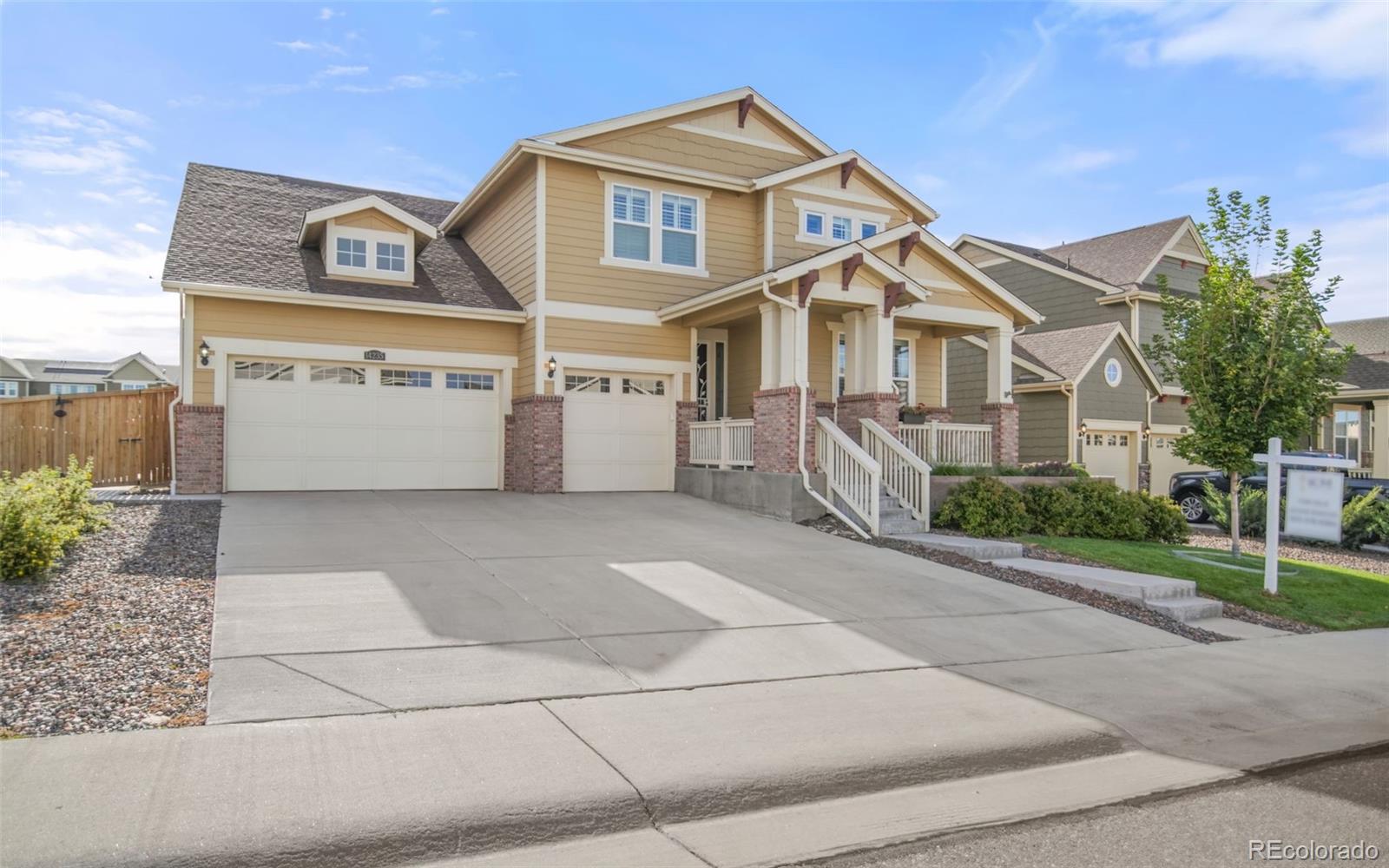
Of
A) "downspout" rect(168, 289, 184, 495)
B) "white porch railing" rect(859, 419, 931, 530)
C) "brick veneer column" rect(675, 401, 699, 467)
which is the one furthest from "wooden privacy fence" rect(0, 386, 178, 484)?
"white porch railing" rect(859, 419, 931, 530)

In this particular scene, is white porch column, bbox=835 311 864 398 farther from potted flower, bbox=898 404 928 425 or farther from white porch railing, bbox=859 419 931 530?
potted flower, bbox=898 404 928 425

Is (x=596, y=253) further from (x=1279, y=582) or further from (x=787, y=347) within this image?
(x=1279, y=582)

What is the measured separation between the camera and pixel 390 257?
16766mm

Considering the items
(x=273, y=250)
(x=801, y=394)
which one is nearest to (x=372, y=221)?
(x=273, y=250)

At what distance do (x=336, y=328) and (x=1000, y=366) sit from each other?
12.0 m

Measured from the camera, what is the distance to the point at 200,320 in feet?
48.2

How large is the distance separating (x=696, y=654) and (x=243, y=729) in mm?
3115

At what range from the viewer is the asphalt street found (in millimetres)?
4043

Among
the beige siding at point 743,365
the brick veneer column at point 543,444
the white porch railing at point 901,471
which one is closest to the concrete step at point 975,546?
the white porch railing at point 901,471

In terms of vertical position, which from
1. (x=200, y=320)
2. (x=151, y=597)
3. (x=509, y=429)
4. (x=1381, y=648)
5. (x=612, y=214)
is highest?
(x=612, y=214)

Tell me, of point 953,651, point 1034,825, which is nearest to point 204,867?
point 1034,825

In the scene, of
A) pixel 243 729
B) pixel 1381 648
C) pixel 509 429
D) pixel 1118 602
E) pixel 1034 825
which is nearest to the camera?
pixel 1034 825

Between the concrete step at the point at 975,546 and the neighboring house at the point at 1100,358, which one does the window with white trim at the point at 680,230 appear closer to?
the neighboring house at the point at 1100,358

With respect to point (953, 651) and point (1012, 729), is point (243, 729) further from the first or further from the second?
point (953, 651)
